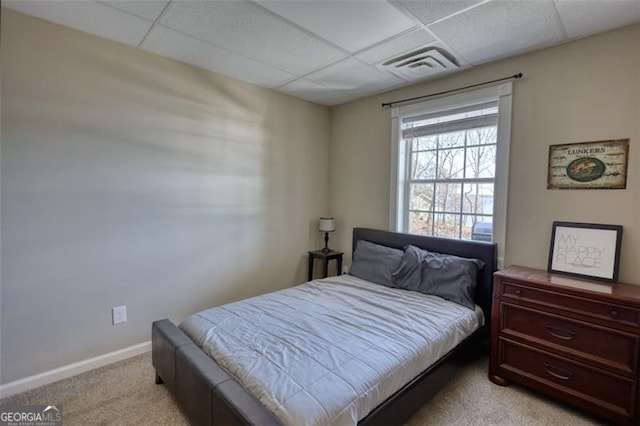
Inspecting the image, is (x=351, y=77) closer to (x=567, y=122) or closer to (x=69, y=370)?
(x=567, y=122)

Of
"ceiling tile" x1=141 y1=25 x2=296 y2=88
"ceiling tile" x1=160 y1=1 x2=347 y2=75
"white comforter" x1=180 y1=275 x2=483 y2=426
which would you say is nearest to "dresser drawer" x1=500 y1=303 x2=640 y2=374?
"white comforter" x1=180 y1=275 x2=483 y2=426

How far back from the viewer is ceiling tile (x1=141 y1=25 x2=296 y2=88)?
94.7 inches

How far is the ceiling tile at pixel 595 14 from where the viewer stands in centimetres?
194

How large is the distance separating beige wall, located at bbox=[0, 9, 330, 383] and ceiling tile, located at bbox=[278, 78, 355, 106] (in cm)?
20

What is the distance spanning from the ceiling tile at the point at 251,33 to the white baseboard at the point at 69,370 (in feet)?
8.21

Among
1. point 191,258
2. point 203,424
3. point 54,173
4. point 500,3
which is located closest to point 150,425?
point 203,424

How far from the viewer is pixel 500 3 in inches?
76.4

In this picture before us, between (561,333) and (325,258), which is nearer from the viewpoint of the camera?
(561,333)

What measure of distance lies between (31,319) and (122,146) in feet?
4.45

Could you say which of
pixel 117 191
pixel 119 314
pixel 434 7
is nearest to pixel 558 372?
pixel 434 7

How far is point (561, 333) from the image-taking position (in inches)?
81.7

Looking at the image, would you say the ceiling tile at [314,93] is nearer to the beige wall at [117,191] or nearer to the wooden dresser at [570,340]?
the beige wall at [117,191]

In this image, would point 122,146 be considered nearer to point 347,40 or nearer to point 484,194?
point 347,40

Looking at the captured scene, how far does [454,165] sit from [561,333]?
1620 millimetres
